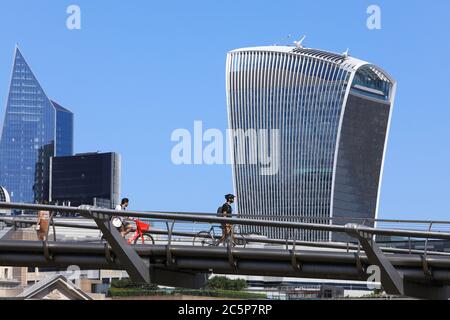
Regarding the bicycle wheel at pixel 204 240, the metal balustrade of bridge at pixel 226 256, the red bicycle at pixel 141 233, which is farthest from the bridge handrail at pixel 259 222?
the bicycle wheel at pixel 204 240

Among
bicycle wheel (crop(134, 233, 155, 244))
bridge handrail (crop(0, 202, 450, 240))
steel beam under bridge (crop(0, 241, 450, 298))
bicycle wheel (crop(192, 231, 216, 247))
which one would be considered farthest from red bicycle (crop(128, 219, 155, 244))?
bridge handrail (crop(0, 202, 450, 240))

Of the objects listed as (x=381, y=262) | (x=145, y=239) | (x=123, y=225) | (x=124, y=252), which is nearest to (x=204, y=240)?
(x=145, y=239)

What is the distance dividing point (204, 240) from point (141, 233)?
1597mm

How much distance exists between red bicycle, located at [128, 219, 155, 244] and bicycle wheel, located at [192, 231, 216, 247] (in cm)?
114

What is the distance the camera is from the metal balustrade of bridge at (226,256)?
24.4 meters

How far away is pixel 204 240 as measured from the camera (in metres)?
28.5

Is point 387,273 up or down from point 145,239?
down

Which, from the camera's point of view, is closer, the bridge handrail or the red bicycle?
the bridge handrail

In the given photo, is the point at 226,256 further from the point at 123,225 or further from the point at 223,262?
the point at 123,225

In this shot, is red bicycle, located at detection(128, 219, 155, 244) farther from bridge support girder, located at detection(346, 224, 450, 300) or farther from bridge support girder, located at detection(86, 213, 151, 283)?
bridge support girder, located at detection(346, 224, 450, 300)

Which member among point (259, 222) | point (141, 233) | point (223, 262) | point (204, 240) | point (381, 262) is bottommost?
point (223, 262)

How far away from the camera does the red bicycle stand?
92.2 ft

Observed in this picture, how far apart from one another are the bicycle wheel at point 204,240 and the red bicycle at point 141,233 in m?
1.14

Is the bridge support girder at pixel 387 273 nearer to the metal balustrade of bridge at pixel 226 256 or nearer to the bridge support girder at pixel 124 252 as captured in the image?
the metal balustrade of bridge at pixel 226 256
